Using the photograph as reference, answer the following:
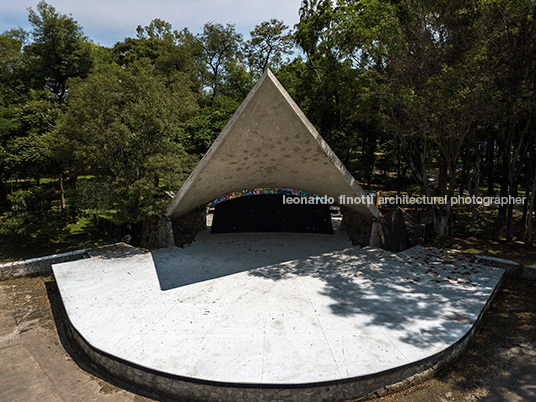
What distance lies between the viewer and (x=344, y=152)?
2662 centimetres

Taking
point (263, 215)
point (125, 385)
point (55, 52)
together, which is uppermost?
point (55, 52)

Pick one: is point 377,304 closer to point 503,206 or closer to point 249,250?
point 249,250

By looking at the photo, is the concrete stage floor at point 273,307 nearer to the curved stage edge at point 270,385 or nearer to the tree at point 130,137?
the curved stage edge at point 270,385

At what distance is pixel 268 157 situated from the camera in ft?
34.0

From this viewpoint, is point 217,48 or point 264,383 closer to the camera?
point 264,383

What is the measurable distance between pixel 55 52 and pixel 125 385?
74.4 ft

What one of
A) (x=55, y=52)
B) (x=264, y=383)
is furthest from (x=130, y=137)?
(x=55, y=52)

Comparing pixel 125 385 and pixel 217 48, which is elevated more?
pixel 217 48

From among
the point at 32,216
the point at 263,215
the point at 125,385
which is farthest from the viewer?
the point at 263,215

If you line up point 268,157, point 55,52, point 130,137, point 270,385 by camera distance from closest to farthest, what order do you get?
point 270,385 → point 268,157 → point 130,137 → point 55,52

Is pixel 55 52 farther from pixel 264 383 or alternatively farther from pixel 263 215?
pixel 264 383

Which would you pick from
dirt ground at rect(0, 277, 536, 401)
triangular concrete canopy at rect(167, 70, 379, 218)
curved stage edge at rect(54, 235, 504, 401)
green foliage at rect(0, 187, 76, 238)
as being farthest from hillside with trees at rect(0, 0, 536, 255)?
curved stage edge at rect(54, 235, 504, 401)

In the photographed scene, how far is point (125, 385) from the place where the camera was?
5926mm

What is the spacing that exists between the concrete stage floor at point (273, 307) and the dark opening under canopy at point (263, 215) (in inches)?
111
